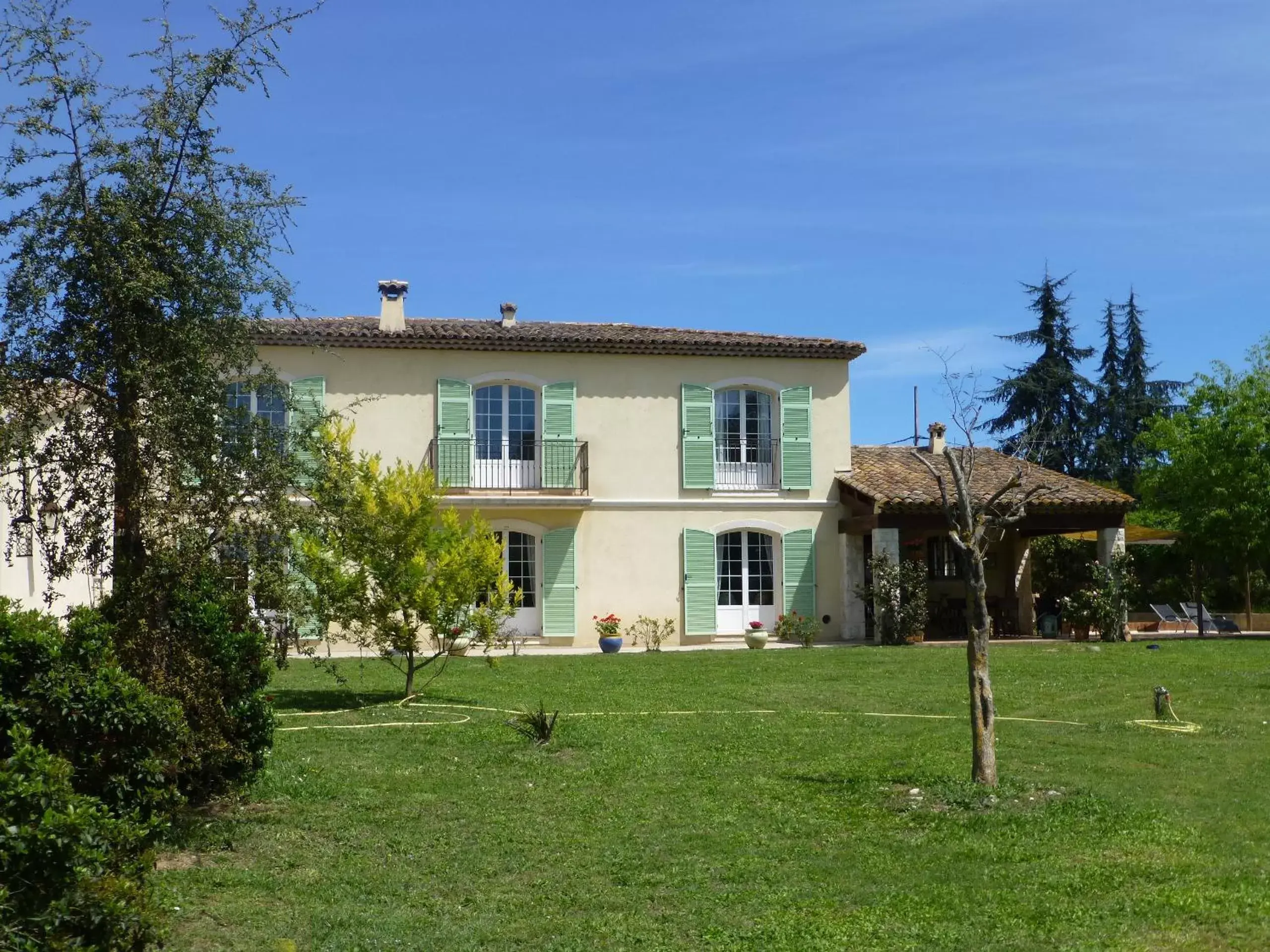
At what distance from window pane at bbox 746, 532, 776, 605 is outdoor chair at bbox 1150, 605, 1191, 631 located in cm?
993

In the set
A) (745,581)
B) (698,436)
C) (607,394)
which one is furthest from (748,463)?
(607,394)

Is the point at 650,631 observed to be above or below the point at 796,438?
below

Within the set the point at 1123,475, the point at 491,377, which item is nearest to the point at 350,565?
the point at 491,377

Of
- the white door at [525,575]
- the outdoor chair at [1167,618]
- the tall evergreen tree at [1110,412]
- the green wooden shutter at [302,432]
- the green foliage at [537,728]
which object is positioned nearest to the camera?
the green wooden shutter at [302,432]

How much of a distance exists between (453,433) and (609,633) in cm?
453

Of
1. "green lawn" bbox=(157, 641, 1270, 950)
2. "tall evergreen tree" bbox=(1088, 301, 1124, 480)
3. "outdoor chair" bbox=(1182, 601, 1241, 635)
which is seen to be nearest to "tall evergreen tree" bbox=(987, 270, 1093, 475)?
"tall evergreen tree" bbox=(1088, 301, 1124, 480)

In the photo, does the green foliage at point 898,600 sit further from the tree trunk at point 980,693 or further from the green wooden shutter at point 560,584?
the tree trunk at point 980,693

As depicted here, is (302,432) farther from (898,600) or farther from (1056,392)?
(1056,392)

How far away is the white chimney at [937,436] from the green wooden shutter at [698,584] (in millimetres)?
6028

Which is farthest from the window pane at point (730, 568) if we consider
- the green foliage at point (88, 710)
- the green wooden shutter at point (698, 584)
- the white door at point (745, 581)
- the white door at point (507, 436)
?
the green foliage at point (88, 710)

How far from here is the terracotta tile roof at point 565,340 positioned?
2242 centimetres

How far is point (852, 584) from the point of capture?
2406 cm

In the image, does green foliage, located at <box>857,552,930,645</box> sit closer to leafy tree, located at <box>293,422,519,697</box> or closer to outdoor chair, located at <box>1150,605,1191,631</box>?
outdoor chair, located at <box>1150,605,1191,631</box>

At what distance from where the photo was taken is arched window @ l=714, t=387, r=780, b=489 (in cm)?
2411
